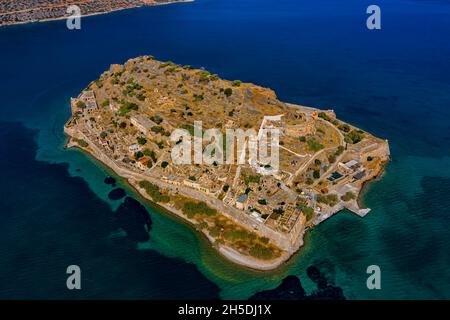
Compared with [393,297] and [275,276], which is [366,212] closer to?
[393,297]

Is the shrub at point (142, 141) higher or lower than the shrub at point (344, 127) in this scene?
lower

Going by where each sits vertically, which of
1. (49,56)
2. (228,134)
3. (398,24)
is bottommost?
(228,134)

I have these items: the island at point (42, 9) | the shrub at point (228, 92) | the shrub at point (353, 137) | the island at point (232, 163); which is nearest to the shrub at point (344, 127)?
the island at point (232, 163)

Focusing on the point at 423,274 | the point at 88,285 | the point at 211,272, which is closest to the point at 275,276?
the point at 211,272

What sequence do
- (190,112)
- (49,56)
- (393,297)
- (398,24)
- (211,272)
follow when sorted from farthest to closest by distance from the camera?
1. (398,24)
2. (49,56)
3. (190,112)
4. (211,272)
5. (393,297)

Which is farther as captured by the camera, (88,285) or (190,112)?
(190,112)

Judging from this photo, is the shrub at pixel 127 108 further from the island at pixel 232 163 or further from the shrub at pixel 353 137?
the shrub at pixel 353 137

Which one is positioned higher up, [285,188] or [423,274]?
[285,188]

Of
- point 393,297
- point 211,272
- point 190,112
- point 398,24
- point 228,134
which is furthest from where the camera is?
point 398,24
